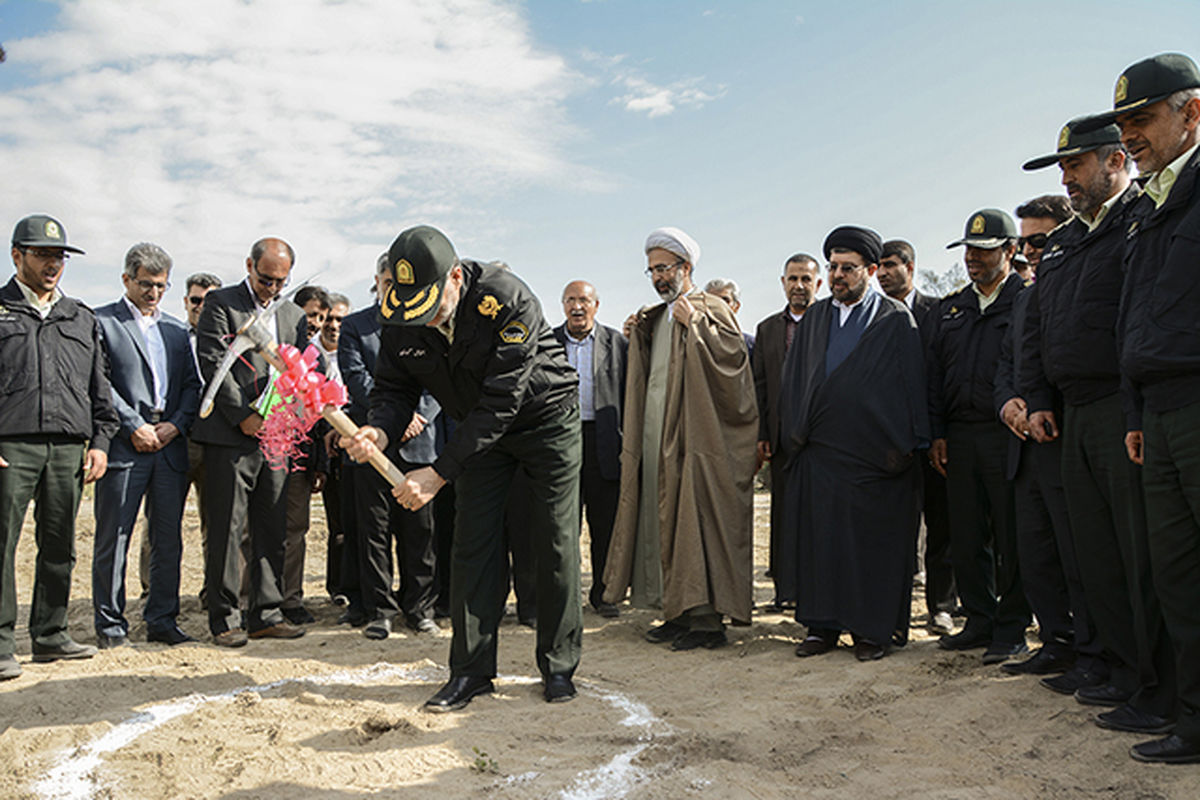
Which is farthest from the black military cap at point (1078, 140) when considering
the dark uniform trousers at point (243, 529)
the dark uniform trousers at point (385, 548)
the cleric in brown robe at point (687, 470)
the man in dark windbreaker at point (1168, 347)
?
the dark uniform trousers at point (243, 529)

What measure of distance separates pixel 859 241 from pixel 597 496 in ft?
8.46

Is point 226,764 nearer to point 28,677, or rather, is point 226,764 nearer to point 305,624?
point 28,677

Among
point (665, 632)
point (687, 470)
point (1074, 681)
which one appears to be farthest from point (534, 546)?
point (1074, 681)

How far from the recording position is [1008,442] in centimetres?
478

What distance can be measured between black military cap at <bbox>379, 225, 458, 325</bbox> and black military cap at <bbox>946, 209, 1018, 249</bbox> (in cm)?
316

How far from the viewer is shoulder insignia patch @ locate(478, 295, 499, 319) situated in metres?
3.84

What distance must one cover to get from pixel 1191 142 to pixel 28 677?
5756mm

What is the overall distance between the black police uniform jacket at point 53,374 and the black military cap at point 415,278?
7.78ft

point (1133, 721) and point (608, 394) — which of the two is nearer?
point (1133, 721)

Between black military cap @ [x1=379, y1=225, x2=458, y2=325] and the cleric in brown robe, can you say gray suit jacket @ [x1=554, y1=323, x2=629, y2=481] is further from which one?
black military cap @ [x1=379, y1=225, x2=458, y2=325]

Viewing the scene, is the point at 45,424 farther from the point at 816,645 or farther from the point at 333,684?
the point at 816,645

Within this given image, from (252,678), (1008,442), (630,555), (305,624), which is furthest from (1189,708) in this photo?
(305,624)

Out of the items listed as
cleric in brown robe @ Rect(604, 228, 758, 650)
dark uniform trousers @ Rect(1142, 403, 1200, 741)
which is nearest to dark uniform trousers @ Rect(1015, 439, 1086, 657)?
dark uniform trousers @ Rect(1142, 403, 1200, 741)

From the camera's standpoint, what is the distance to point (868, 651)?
192 inches
